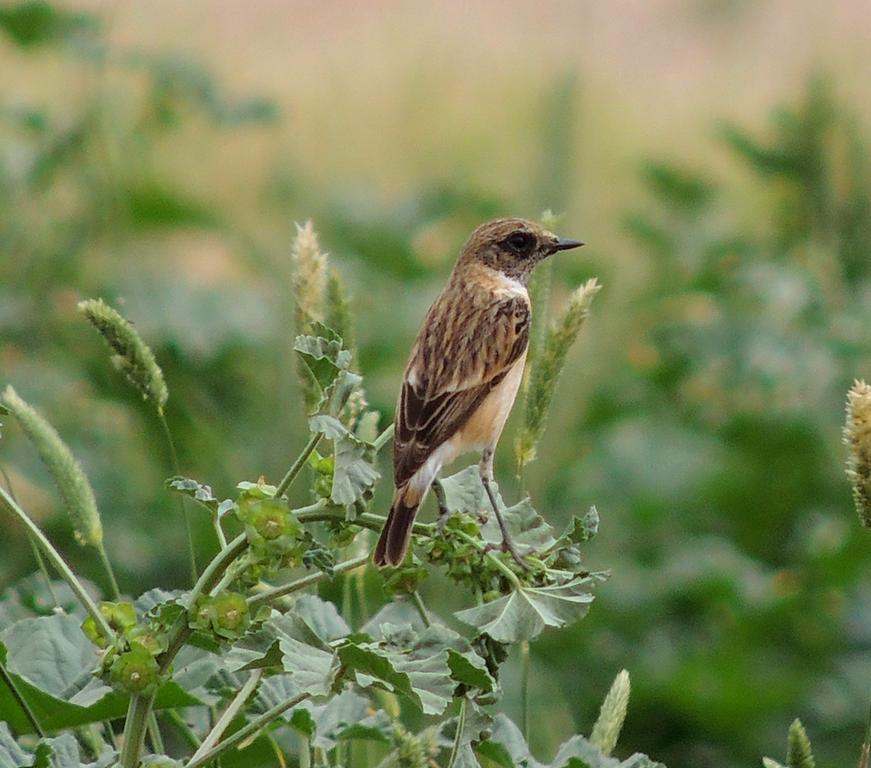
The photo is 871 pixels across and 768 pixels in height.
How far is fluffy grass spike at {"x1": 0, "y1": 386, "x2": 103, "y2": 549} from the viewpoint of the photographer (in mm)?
2125

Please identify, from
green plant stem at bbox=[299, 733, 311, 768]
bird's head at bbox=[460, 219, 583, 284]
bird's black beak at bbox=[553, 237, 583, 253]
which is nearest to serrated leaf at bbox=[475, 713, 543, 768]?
green plant stem at bbox=[299, 733, 311, 768]

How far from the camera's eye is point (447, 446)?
292 cm

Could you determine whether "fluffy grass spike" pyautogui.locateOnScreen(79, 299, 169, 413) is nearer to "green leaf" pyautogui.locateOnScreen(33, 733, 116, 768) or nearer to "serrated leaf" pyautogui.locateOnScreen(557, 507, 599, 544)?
"green leaf" pyautogui.locateOnScreen(33, 733, 116, 768)

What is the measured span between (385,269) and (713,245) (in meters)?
1.42

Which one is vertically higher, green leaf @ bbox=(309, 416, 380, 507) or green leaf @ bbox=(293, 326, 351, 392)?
green leaf @ bbox=(293, 326, 351, 392)

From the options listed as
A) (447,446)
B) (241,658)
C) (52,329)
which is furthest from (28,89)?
(241,658)

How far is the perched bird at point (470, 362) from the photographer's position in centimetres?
282

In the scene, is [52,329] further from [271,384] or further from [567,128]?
[567,128]

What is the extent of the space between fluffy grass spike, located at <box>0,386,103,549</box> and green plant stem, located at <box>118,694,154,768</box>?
345 millimetres

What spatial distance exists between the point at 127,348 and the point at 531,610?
2.05 ft

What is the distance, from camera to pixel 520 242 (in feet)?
11.9

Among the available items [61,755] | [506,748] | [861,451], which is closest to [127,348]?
[61,755]

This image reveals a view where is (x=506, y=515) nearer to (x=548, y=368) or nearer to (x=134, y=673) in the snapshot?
(x=548, y=368)

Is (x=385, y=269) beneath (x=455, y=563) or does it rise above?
beneath
